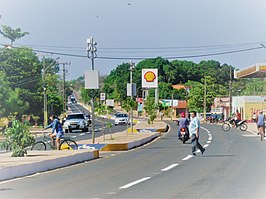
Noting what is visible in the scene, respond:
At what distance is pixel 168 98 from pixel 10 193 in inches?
4773

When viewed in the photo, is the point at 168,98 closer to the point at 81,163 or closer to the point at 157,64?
the point at 157,64

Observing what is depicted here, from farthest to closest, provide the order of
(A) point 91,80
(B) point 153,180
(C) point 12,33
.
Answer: (C) point 12,33, (A) point 91,80, (B) point 153,180

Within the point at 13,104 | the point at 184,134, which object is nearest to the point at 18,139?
the point at 184,134

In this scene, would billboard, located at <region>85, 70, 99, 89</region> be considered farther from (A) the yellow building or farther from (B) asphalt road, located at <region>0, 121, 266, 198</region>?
(A) the yellow building

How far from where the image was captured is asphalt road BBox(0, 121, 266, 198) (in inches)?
507

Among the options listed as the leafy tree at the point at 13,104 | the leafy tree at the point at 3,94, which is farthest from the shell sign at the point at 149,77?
the leafy tree at the point at 3,94

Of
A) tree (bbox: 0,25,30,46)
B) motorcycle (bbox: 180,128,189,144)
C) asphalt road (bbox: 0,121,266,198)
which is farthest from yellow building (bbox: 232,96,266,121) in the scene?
asphalt road (bbox: 0,121,266,198)

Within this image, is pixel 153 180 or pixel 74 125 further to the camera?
pixel 74 125

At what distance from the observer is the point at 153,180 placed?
15.3m

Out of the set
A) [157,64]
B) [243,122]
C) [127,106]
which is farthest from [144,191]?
[157,64]

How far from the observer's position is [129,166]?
19.9 metres

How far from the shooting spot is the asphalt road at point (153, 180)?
507 inches

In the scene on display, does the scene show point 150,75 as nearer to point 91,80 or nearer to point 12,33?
point 12,33

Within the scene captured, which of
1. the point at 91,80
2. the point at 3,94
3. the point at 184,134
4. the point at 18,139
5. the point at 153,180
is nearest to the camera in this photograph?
the point at 153,180
